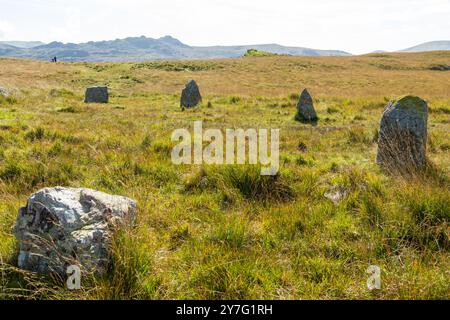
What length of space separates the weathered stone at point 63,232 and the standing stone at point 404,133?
6801 mm

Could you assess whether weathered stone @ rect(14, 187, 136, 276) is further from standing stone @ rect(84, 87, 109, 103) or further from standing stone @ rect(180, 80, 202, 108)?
standing stone @ rect(84, 87, 109, 103)

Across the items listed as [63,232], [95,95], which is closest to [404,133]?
[63,232]

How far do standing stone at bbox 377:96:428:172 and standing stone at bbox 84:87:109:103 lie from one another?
18.7 meters

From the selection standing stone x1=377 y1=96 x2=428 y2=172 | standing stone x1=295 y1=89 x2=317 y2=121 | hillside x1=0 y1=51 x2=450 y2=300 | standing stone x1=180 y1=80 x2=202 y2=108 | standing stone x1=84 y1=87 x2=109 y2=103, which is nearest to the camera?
hillside x1=0 y1=51 x2=450 y2=300

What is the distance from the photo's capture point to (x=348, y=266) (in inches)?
178

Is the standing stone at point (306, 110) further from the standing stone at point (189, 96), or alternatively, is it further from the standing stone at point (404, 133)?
the standing stone at point (404, 133)

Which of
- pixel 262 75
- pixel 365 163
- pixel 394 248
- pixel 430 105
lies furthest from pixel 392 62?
pixel 394 248

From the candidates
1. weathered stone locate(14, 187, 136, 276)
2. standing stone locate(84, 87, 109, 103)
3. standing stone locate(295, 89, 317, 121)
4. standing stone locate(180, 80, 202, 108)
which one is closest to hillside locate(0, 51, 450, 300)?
weathered stone locate(14, 187, 136, 276)

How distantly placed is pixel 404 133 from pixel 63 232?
782 centimetres

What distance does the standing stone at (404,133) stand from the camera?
859cm

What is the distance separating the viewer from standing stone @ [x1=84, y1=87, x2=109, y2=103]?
22.8 metres

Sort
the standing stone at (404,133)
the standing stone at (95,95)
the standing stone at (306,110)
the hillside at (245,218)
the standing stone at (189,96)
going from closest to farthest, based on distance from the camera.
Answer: the hillside at (245,218), the standing stone at (404,133), the standing stone at (306,110), the standing stone at (189,96), the standing stone at (95,95)

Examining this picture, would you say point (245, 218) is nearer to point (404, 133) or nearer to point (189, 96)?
point (404, 133)

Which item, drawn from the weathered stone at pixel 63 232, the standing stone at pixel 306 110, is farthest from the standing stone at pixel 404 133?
the standing stone at pixel 306 110
